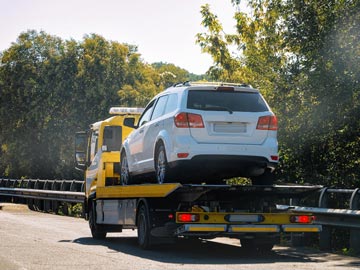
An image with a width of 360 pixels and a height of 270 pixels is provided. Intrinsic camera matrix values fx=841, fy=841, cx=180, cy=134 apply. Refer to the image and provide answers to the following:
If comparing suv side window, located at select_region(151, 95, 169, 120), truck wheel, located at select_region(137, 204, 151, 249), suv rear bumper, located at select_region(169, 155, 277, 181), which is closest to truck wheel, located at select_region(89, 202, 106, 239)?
truck wheel, located at select_region(137, 204, 151, 249)

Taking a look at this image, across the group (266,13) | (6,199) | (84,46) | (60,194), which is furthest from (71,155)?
(266,13)

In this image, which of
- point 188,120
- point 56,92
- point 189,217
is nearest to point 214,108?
point 188,120

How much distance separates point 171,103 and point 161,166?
996 millimetres

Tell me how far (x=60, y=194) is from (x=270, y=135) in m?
16.9

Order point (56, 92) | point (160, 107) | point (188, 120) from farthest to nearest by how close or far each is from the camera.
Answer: point (56, 92), point (160, 107), point (188, 120)

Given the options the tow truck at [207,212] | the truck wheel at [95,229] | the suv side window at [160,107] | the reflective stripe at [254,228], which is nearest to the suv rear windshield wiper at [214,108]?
the suv side window at [160,107]

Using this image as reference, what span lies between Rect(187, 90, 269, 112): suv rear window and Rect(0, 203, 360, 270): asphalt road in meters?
2.21

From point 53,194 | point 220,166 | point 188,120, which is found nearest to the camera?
point 188,120

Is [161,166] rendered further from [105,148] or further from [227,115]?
[105,148]

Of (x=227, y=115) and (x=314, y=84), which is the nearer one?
(x=227, y=115)

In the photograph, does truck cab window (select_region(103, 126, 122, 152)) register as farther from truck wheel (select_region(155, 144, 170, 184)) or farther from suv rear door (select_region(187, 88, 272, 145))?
suv rear door (select_region(187, 88, 272, 145))

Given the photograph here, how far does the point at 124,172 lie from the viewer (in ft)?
50.9

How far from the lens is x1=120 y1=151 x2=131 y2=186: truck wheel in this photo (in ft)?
50.1

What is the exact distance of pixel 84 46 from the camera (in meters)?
62.9
